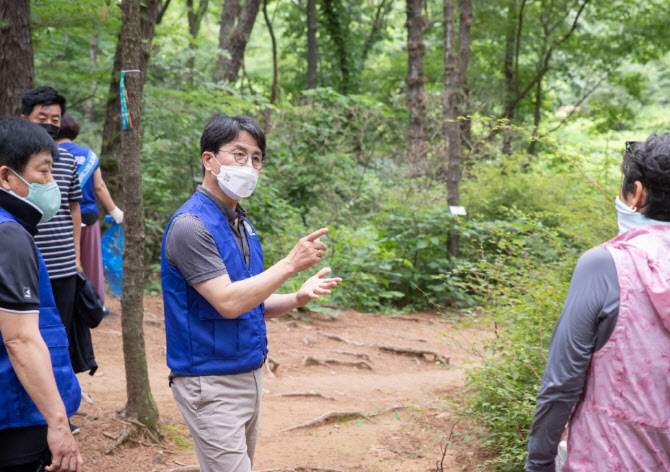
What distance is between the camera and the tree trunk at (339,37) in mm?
19719

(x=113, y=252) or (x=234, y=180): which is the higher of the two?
(x=234, y=180)

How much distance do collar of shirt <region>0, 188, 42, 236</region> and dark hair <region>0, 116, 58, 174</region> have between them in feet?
0.43

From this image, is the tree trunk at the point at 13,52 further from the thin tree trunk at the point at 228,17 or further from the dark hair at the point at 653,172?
the thin tree trunk at the point at 228,17

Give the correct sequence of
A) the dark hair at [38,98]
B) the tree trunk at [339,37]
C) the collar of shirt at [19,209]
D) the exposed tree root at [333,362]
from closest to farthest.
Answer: the collar of shirt at [19,209]
the dark hair at [38,98]
the exposed tree root at [333,362]
the tree trunk at [339,37]

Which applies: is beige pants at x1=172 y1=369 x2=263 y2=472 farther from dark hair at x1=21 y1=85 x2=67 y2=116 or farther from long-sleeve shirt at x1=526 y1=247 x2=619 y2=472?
dark hair at x1=21 y1=85 x2=67 y2=116

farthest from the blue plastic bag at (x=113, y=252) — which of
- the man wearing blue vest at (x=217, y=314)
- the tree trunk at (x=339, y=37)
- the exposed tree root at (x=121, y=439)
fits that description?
the tree trunk at (x=339, y=37)

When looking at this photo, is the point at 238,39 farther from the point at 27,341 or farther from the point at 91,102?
the point at 27,341

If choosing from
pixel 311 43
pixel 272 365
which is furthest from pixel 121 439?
pixel 311 43

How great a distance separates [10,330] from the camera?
6.73 ft

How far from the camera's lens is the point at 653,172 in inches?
77.0

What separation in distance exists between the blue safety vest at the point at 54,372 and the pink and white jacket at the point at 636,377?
1.80 meters

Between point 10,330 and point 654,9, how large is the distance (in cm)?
1739

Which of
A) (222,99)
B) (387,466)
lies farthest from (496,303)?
(222,99)

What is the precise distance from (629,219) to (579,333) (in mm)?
437
